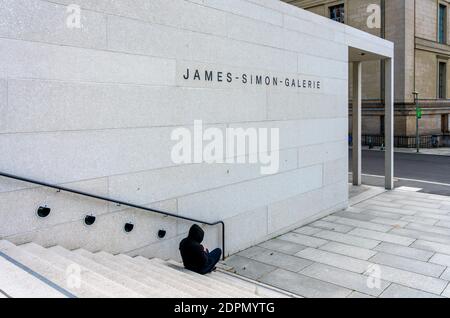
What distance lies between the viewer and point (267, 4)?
33.3 feet

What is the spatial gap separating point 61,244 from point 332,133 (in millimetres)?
9017

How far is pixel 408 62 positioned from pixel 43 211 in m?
33.5

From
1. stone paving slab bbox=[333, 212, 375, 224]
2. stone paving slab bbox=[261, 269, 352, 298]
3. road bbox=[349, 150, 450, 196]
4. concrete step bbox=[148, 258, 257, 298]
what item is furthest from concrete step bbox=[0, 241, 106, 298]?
road bbox=[349, 150, 450, 196]

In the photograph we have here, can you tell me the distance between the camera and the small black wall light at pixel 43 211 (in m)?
5.89

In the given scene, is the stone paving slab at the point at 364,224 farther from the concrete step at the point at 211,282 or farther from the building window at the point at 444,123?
the building window at the point at 444,123

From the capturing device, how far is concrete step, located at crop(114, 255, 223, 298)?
18.0ft

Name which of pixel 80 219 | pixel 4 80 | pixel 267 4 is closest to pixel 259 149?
pixel 267 4

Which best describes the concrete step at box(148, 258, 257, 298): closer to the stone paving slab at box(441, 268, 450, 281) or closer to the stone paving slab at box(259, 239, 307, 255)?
the stone paving slab at box(259, 239, 307, 255)

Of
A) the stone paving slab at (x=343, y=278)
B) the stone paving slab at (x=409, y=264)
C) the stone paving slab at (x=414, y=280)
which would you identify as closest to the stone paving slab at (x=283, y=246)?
the stone paving slab at (x=343, y=278)

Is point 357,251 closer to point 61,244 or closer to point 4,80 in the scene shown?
point 61,244

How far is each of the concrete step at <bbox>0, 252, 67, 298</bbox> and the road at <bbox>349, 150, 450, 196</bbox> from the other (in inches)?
602

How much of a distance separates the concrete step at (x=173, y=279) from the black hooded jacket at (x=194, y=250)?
0.56 metres

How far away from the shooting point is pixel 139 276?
578 cm

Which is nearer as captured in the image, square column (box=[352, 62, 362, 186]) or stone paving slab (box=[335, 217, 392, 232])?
stone paving slab (box=[335, 217, 392, 232])
